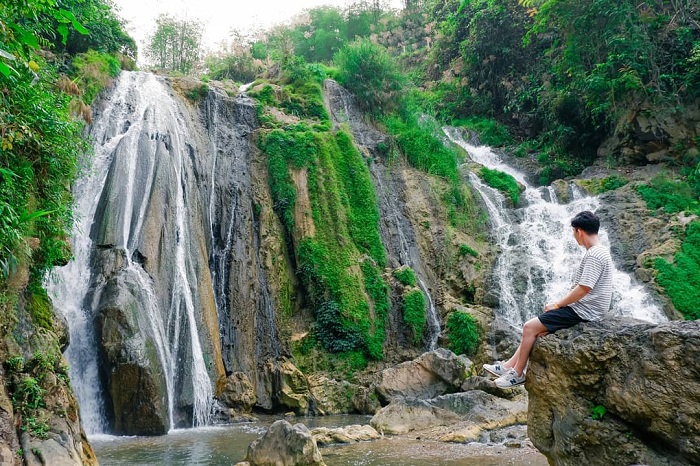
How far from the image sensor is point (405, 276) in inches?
687

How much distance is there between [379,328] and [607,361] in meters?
12.0

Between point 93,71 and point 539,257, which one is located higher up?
point 93,71

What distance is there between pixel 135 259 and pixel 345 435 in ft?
23.1

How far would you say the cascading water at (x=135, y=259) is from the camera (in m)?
11.4

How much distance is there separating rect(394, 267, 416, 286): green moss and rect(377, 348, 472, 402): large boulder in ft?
13.0

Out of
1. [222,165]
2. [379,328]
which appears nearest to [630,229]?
[379,328]

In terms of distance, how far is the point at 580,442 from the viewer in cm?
468

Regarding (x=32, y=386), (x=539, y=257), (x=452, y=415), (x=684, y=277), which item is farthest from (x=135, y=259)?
(x=684, y=277)

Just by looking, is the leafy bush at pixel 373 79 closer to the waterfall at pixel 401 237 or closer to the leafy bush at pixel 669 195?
the waterfall at pixel 401 237

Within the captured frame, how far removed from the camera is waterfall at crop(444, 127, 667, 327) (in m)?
16.5

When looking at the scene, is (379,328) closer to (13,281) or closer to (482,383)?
(482,383)

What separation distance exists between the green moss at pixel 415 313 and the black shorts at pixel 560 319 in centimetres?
1153

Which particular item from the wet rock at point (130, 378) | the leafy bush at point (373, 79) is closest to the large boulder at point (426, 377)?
the wet rock at point (130, 378)

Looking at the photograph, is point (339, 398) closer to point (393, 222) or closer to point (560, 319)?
point (393, 222)
